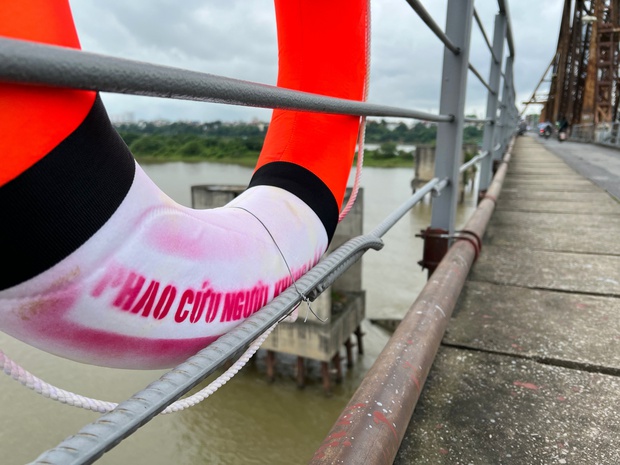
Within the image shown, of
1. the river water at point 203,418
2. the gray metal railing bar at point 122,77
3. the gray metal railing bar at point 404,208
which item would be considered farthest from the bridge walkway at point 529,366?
the river water at point 203,418

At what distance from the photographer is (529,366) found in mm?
1076

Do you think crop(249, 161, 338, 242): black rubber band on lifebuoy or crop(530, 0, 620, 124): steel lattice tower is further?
crop(530, 0, 620, 124): steel lattice tower

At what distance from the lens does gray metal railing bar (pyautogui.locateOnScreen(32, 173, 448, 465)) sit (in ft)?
1.18

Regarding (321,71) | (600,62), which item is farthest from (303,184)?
(600,62)

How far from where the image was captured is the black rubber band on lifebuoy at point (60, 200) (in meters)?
0.39

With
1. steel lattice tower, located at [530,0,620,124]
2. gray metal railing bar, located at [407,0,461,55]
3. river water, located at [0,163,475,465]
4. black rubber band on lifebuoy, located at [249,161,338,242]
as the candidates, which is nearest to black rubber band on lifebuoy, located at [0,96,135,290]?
black rubber band on lifebuoy, located at [249,161,338,242]

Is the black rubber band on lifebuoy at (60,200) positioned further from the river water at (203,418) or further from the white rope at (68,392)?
the river water at (203,418)

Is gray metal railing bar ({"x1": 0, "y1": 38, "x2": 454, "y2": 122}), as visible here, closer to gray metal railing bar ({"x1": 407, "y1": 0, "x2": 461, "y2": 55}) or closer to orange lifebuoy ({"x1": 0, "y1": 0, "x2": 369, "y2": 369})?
orange lifebuoy ({"x1": 0, "y1": 0, "x2": 369, "y2": 369})

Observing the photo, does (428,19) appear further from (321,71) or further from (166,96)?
(166,96)

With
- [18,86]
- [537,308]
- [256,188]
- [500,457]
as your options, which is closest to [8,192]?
[18,86]

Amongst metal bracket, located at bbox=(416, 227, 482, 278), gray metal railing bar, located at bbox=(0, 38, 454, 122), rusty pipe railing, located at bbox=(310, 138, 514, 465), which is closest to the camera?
gray metal railing bar, located at bbox=(0, 38, 454, 122)

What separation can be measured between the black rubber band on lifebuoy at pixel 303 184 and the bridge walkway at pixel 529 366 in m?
0.42

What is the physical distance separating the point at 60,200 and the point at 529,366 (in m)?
1.03

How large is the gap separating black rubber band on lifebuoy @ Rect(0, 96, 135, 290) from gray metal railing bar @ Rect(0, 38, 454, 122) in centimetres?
8
